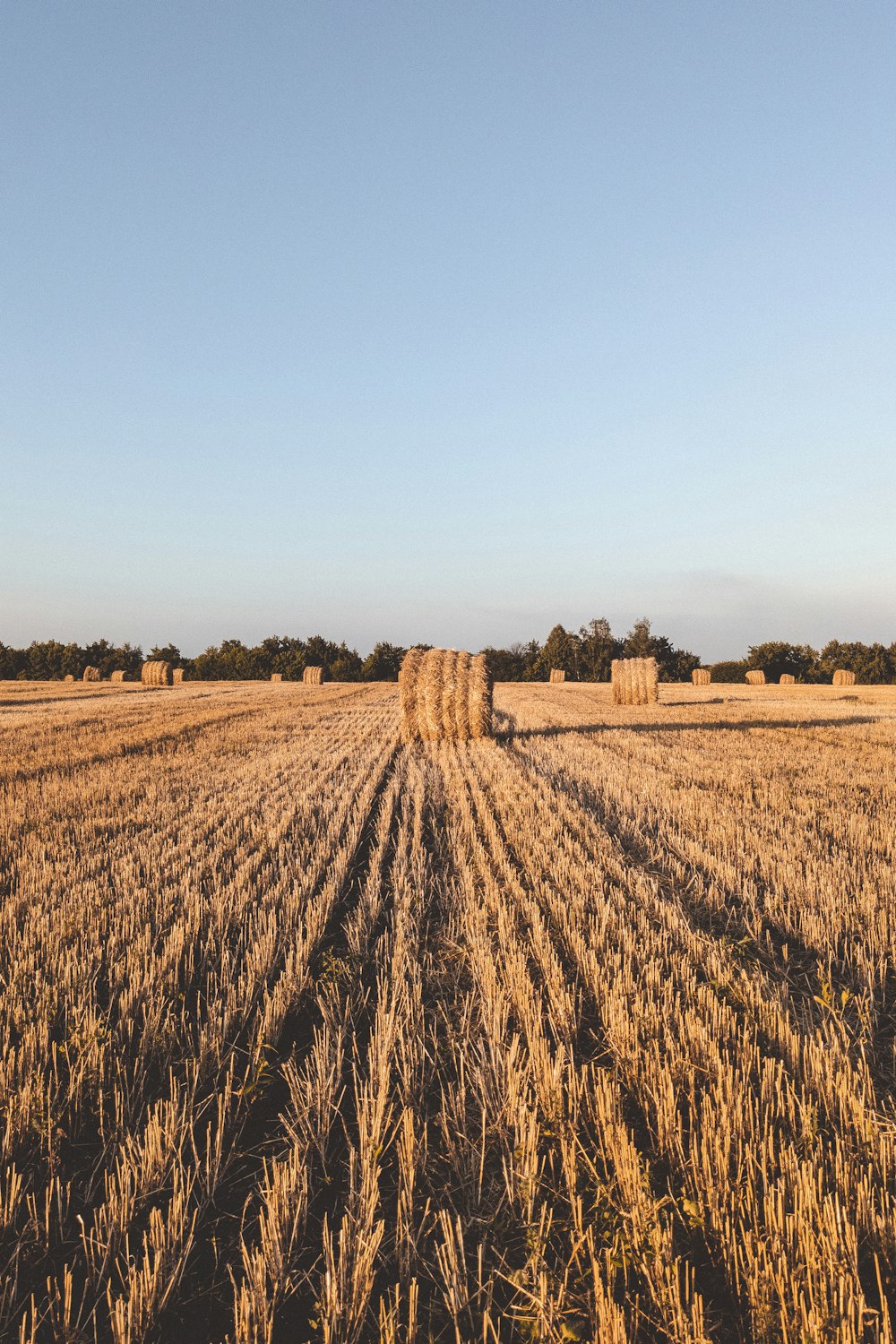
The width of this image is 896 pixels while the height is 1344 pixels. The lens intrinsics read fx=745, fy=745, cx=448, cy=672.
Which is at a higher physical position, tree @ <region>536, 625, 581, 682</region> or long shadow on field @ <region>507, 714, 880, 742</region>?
tree @ <region>536, 625, 581, 682</region>

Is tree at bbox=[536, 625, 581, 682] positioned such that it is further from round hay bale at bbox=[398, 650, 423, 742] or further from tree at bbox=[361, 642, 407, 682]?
round hay bale at bbox=[398, 650, 423, 742]

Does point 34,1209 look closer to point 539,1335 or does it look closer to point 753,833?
point 539,1335

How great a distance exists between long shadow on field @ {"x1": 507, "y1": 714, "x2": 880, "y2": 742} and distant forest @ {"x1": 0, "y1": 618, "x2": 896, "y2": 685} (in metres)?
42.4

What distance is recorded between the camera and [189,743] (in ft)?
45.4

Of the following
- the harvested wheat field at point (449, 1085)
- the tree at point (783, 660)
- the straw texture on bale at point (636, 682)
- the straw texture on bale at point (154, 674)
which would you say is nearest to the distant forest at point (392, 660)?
the tree at point (783, 660)

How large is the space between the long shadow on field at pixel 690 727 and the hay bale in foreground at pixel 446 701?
95 centimetres

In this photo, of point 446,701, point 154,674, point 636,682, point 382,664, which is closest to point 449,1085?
point 446,701

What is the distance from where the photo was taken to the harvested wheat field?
6.31 feet

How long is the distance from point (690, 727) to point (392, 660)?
47.9m

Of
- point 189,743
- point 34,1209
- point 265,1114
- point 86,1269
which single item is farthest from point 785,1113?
point 189,743

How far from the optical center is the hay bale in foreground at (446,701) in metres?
14.4

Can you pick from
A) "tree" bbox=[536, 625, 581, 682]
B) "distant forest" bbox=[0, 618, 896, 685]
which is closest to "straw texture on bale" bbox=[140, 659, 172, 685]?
"distant forest" bbox=[0, 618, 896, 685]

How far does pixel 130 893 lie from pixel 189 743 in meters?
9.27

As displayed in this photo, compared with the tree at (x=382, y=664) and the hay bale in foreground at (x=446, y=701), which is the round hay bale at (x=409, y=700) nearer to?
the hay bale in foreground at (x=446, y=701)
